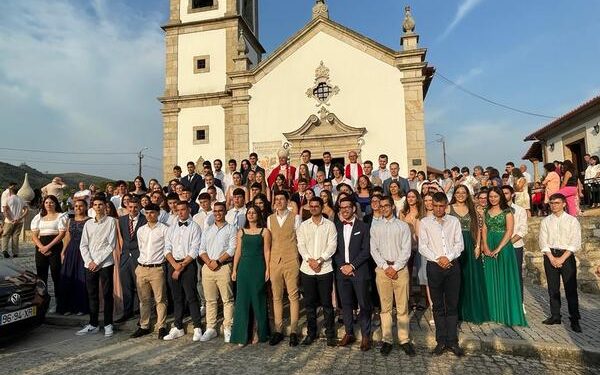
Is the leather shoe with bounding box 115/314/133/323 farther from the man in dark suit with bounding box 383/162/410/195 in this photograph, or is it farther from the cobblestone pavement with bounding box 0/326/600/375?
the man in dark suit with bounding box 383/162/410/195

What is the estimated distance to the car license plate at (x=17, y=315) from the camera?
16.5 feet

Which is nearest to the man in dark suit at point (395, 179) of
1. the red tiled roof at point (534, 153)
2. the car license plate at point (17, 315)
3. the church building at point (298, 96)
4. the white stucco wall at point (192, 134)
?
the car license plate at point (17, 315)

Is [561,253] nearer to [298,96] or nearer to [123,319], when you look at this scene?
[123,319]

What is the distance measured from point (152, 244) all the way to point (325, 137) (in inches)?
449

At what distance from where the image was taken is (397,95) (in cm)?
1592

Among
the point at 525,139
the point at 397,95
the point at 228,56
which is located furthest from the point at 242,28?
the point at 525,139

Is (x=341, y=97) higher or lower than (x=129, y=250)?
higher

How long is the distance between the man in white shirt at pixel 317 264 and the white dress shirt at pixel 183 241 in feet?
4.90

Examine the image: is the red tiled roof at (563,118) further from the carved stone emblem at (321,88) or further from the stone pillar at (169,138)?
the stone pillar at (169,138)

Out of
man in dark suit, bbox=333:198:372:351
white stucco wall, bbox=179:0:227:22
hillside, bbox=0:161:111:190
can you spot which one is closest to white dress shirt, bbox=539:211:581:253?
man in dark suit, bbox=333:198:372:351

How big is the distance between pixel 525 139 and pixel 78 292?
23.2 m

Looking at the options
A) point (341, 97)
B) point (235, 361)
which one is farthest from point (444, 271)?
point (341, 97)

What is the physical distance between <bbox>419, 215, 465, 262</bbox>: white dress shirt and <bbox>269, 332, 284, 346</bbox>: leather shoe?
7.10ft

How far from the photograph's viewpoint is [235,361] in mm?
4680
